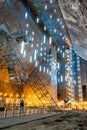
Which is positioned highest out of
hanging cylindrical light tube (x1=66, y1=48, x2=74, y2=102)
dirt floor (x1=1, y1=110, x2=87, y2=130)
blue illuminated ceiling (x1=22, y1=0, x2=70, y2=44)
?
blue illuminated ceiling (x1=22, y1=0, x2=70, y2=44)

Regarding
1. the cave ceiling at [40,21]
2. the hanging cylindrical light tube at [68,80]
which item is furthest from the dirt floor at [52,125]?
Answer: the hanging cylindrical light tube at [68,80]

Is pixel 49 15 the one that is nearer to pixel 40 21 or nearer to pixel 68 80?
pixel 40 21

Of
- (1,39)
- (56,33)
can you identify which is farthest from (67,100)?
(1,39)

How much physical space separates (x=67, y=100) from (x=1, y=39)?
104 feet

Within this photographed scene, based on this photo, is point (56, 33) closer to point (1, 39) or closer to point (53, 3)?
point (53, 3)

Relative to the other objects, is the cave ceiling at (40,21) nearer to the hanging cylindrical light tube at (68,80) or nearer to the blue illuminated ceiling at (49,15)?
the blue illuminated ceiling at (49,15)

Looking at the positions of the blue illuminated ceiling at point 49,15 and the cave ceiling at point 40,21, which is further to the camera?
the blue illuminated ceiling at point 49,15

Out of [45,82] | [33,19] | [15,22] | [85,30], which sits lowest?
[45,82]

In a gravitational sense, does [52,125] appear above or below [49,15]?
below

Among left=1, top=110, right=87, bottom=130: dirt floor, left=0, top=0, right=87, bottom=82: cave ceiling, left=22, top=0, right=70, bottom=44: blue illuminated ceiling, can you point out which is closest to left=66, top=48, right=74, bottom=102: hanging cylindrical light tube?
left=0, top=0, right=87, bottom=82: cave ceiling

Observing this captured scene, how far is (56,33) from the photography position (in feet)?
111

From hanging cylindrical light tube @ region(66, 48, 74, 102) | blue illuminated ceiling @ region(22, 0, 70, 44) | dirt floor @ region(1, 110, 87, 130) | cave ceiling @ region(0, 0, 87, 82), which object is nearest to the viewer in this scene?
dirt floor @ region(1, 110, 87, 130)

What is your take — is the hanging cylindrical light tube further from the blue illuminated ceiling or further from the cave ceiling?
the blue illuminated ceiling

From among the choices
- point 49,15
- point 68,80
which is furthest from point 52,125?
point 68,80
